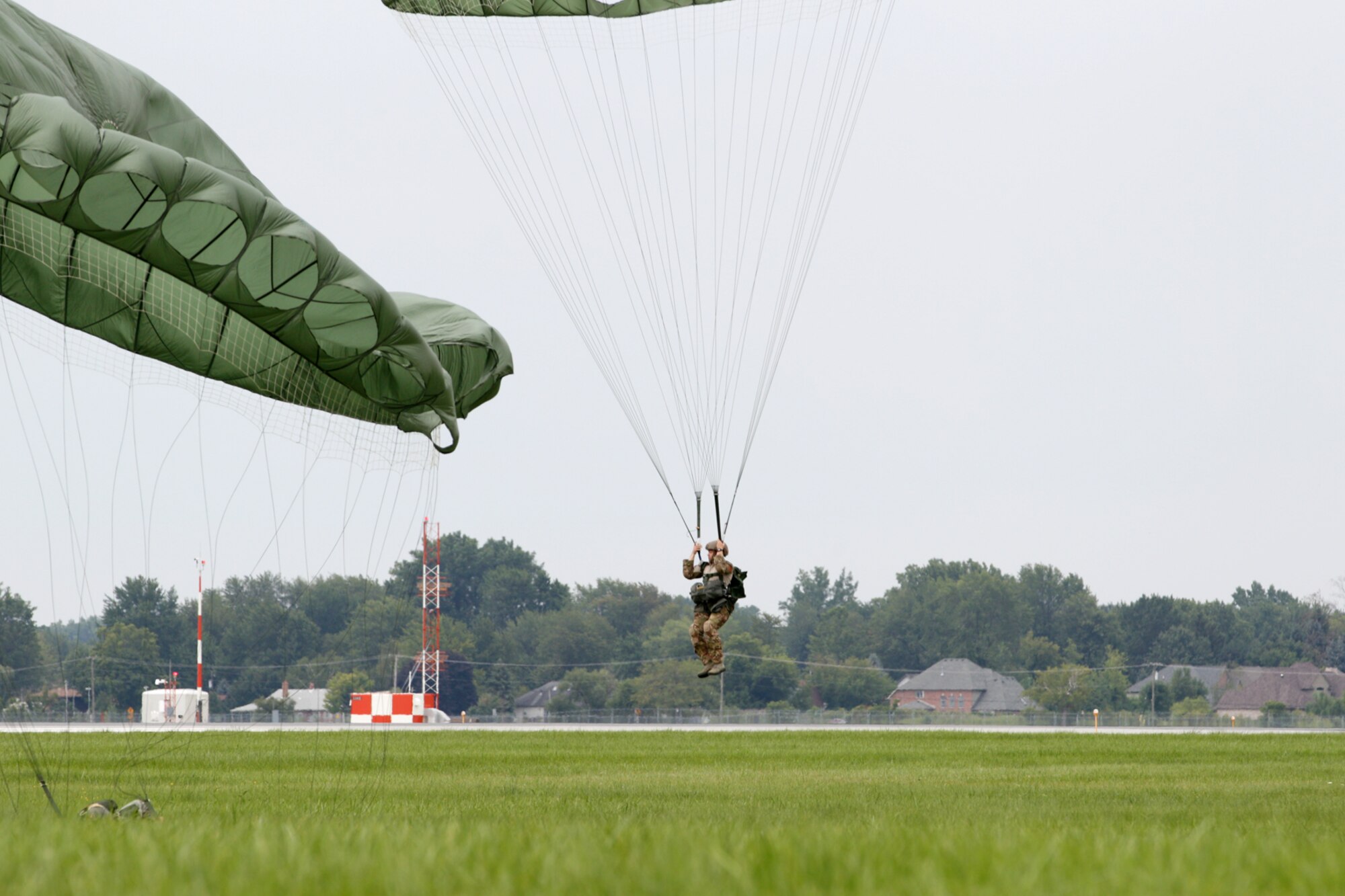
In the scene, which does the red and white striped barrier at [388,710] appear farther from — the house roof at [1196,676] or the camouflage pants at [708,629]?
the house roof at [1196,676]

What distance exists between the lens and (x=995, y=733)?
46.9 meters

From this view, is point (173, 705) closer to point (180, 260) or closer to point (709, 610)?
point (709, 610)

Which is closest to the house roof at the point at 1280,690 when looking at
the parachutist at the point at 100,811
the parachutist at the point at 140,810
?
the parachutist at the point at 140,810

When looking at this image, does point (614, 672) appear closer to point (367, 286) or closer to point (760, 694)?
point (760, 694)

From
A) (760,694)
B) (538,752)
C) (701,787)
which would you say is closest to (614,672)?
(760,694)

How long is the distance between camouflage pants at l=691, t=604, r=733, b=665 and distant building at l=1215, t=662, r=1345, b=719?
120409mm

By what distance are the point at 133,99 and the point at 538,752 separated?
2085 cm

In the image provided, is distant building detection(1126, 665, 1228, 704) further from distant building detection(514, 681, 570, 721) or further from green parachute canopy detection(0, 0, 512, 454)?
green parachute canopy detection(0, 0, 512, 454)

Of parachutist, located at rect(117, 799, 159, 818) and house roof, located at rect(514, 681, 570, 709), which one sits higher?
parachutist, located at rect(117, 799, 159, 818)

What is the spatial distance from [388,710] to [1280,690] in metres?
96.4

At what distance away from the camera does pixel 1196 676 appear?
139 m

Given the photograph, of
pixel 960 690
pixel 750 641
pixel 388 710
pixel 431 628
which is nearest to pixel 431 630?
pixel 431 628

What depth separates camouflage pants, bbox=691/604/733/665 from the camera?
19.6m

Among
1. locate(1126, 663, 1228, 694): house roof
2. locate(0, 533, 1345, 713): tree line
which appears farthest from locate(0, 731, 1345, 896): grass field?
locate(1126, 663, 1228, 694): house roof
